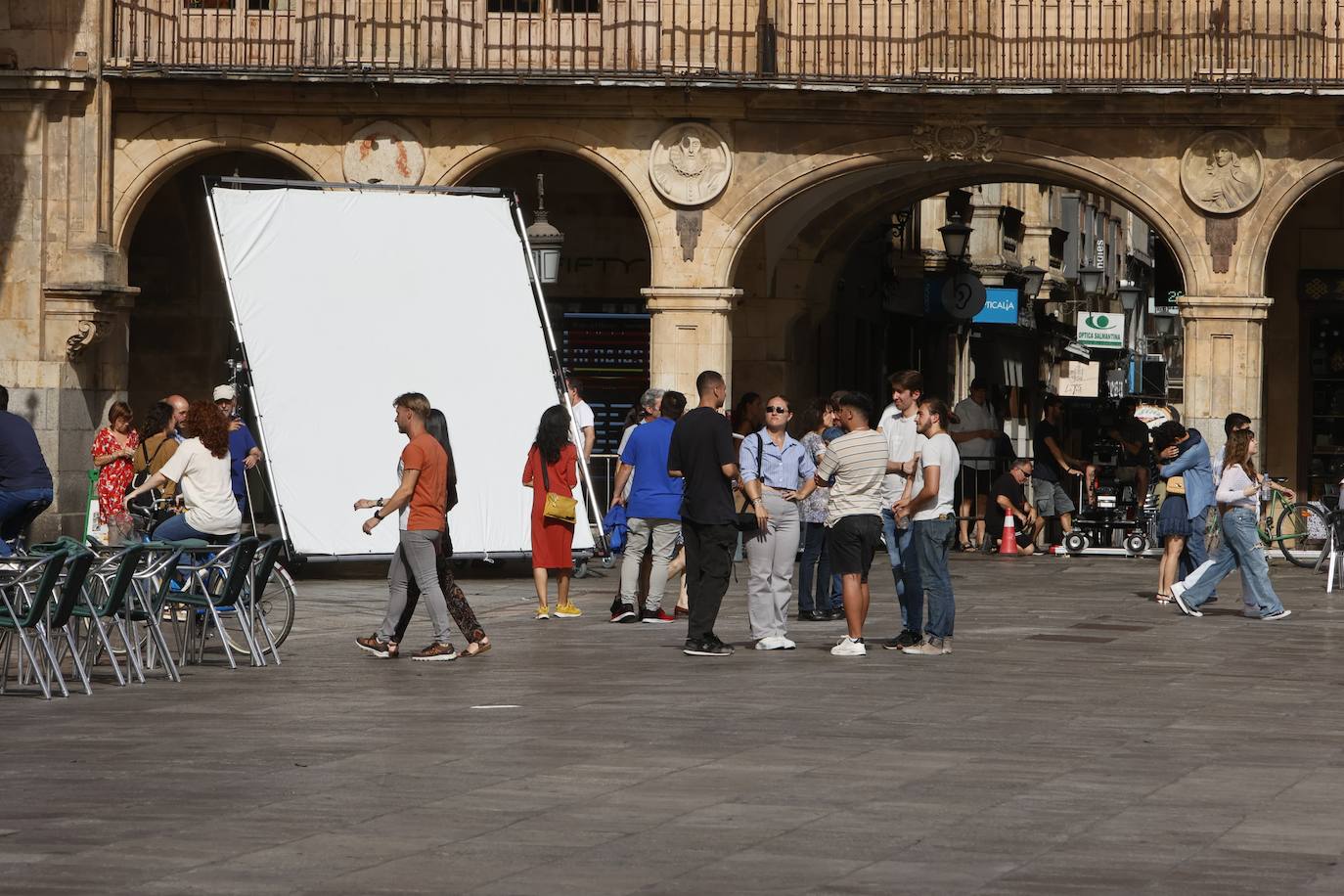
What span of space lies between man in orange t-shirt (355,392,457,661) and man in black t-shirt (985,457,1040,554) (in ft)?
41.3

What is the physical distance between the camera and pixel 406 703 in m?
11.8

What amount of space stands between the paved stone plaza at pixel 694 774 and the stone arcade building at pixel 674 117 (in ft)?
33.0

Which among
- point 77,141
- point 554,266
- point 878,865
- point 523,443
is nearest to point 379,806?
point 878,865

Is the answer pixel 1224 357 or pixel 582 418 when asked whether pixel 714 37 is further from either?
pixel 1224 357

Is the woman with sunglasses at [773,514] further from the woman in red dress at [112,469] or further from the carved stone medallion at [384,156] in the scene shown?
the carved stone medallion at [384,156]

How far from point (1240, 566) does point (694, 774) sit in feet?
29.9

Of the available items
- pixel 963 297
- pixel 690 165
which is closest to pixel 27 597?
pixel 690 165

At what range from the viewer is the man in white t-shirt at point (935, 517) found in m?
14.2

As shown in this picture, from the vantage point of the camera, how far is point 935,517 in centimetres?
1427

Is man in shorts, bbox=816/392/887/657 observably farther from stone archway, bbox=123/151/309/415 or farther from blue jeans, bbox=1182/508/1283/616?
stone archway, bbox=123/151/309/415

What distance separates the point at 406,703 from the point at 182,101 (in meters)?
14.5

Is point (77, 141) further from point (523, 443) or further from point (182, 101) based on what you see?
point (523, 443)

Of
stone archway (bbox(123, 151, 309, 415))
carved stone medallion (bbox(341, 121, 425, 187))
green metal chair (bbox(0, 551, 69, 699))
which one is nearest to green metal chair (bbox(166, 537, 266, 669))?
green metal chair (bbox(0, 551, 69, 699))

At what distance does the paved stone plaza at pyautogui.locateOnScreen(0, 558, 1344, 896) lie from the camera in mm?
7438
